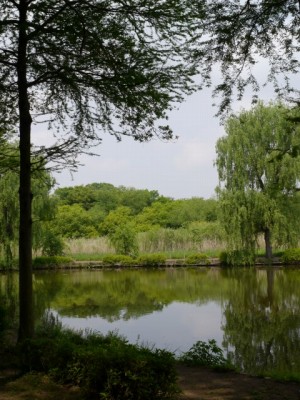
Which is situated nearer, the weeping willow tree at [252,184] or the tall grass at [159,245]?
the weeping willow tree at [252,184]

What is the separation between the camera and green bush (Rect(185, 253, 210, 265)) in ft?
93.6

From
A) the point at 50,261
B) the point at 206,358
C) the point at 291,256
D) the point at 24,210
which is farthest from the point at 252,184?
the point at 24,210

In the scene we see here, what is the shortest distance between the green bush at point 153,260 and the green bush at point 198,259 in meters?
1.51

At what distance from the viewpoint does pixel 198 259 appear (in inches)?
1134

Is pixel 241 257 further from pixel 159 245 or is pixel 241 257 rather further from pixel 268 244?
pixel 159 245

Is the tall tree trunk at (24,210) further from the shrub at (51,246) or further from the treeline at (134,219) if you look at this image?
the shrub at (51,246)

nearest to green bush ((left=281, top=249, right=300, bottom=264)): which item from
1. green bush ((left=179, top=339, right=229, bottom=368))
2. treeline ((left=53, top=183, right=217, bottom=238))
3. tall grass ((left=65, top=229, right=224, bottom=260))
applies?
tall grass ((left=65, top=229, right=224, bottom=260))

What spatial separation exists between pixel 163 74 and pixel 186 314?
8.70m

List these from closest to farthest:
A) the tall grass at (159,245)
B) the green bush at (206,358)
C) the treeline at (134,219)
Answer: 1. the green bush at (206,358)
2. the tall grass at (159,245)
3. the treeline at (134,219)

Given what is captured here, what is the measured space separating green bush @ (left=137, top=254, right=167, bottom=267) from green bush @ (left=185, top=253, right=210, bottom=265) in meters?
1.51

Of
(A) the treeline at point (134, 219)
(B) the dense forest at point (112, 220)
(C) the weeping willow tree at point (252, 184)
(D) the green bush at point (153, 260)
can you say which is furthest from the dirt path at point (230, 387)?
(D) the green bush at point (153, 260)

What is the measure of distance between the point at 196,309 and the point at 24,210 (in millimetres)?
9161

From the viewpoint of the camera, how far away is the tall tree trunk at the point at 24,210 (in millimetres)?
6176

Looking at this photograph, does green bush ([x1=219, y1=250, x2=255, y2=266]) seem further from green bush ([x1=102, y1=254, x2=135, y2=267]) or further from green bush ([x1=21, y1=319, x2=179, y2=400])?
green bush ([x1=21, y1=319, x2=179, y2=400])
